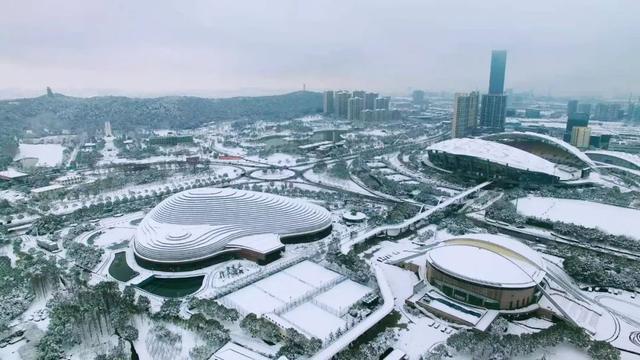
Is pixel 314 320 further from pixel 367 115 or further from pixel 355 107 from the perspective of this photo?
pixel 355 107

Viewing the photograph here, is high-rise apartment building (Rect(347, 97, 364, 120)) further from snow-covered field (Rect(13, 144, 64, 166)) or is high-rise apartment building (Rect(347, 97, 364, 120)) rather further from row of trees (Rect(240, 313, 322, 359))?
row of trees (Rect(240, 313, 322, 359))

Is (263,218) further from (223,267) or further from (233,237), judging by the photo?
(223,267)

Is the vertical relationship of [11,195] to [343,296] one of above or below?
above

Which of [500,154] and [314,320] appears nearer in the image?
[314,320]

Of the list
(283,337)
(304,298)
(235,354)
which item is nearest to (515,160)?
(304,298)

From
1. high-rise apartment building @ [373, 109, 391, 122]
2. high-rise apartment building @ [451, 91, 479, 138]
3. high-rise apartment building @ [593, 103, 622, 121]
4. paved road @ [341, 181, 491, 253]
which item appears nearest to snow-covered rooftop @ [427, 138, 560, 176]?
paved road @ [341, 181, 491, 253]

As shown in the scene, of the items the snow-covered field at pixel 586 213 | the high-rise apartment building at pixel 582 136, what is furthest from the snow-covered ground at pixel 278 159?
the high-rise apartment building at pixel 582 136

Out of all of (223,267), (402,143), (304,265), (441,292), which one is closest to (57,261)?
(223,267)
